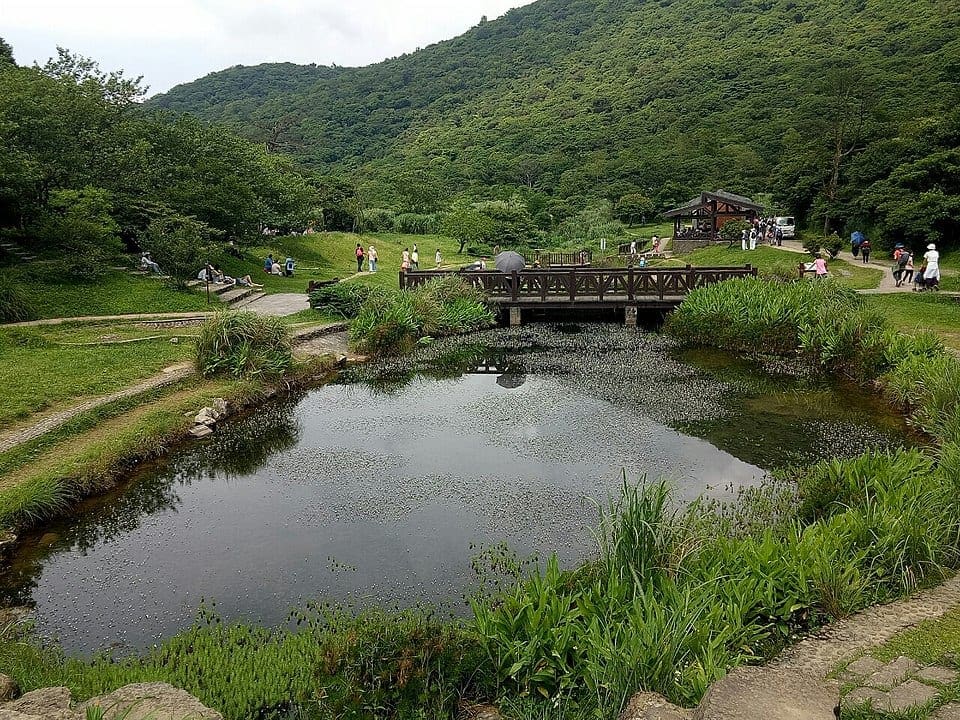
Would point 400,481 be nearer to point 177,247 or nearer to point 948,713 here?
point 948,713

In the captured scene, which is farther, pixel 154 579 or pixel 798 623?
pixel 154 579

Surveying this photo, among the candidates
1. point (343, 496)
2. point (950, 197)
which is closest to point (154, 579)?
point (343, 496)

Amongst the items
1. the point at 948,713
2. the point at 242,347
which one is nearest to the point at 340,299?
the point at 242,347

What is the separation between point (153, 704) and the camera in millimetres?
4762

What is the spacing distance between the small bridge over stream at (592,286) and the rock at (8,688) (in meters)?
18.2

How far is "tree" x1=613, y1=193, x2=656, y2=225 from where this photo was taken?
49.8 meters

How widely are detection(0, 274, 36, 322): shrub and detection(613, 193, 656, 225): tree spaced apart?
41.2m

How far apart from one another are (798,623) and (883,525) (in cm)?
151

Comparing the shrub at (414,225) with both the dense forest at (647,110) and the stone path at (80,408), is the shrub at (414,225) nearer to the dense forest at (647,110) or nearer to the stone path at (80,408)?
Result: the dense forest at (647,110)

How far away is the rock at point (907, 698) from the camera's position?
4.11m

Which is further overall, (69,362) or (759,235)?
(759,235)

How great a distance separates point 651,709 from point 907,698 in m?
1.58

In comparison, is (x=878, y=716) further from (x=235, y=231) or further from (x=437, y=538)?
(x=235, y=231)

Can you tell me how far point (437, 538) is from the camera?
321 inches
